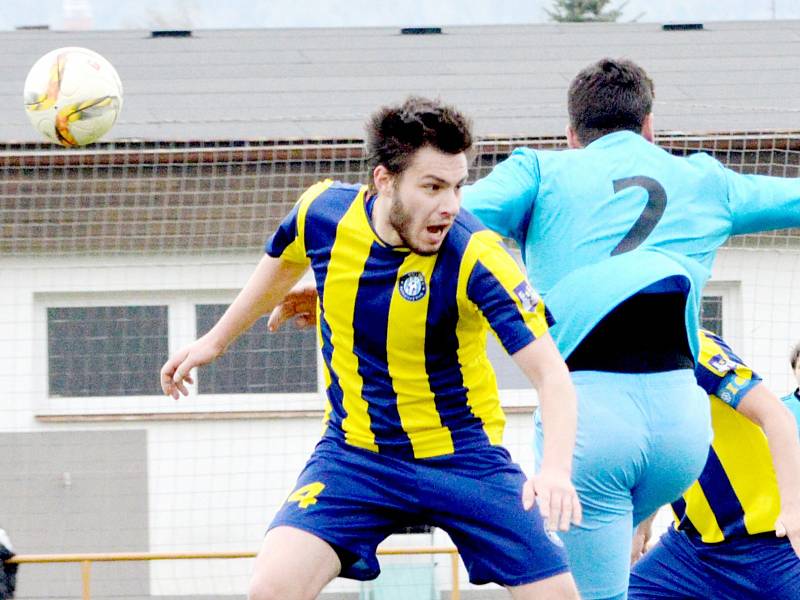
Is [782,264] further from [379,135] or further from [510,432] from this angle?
[379,135]

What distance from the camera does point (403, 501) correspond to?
12.2 feet

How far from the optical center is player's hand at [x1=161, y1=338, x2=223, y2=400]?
13.0 ft

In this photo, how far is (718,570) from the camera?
4887mm

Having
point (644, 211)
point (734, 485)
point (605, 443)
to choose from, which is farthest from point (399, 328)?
point (734, 485)

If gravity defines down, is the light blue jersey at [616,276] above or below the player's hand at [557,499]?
above

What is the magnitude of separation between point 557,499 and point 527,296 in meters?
0.50

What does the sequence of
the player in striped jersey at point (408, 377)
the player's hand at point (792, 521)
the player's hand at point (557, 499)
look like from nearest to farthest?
1. the player's hand at point (557, 499)
2. the player in striped jersey at point (408, 377)
3. the player's hand at point (792, 521)

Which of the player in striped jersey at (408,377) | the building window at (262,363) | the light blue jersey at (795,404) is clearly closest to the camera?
the player in striped jersey at (408,377)

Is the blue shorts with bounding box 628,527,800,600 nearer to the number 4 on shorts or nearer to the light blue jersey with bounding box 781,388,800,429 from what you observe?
the light blue jersey with bounding box 781,388,800,429

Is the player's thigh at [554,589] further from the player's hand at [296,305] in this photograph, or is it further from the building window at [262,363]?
the building window at [262,363]

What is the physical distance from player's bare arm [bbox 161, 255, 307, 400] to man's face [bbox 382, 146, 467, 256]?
21.4 inches

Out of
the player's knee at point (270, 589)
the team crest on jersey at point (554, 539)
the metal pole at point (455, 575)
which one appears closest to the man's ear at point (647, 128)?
the team crest on jersey at point (554, 539)

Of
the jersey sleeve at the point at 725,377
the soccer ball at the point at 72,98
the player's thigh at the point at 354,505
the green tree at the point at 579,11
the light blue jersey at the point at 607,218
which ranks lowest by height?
the player's thigh at the point at 354,505

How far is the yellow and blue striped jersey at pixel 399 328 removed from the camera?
3594 mm
